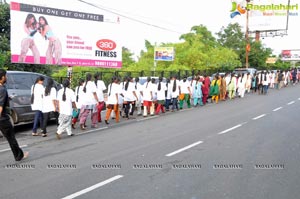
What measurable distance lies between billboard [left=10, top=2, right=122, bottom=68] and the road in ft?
21.6

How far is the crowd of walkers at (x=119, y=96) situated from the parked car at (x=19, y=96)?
0.76 meters

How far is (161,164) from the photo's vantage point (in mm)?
7266

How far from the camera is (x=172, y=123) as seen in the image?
43.4 ft

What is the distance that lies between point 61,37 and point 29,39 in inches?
76.6

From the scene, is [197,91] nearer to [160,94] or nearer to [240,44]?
[160,94]

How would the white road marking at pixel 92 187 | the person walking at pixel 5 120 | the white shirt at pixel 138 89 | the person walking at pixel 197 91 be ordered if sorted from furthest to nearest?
the person walking at pixel 197 91, the white shirt at pixel 138 89, the person walking at pixel 5 120, the white road marking at pixel 92 187

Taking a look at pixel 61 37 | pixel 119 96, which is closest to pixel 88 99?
pixel 119 96

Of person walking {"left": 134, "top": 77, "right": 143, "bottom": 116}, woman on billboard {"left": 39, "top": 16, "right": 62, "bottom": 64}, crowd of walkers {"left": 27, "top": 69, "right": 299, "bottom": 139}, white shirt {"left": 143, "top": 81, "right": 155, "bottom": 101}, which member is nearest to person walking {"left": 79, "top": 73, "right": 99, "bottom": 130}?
crowd of walkers {"left": 27, "top": 69, "right": 299, "bottom": 139}

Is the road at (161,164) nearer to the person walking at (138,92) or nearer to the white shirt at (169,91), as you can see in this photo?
the person walking at (138,92)

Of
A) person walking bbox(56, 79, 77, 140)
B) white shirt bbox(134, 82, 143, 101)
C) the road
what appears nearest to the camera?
the road

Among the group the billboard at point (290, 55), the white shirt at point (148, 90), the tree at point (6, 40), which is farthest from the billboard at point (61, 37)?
the billboard at point (290, 55)

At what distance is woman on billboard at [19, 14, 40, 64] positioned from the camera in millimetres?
17359

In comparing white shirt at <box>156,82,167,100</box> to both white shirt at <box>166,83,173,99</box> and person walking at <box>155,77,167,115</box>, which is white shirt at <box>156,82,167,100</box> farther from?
white shirt at <box>166,83,173,99</box>

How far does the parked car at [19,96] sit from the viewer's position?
453 inches
